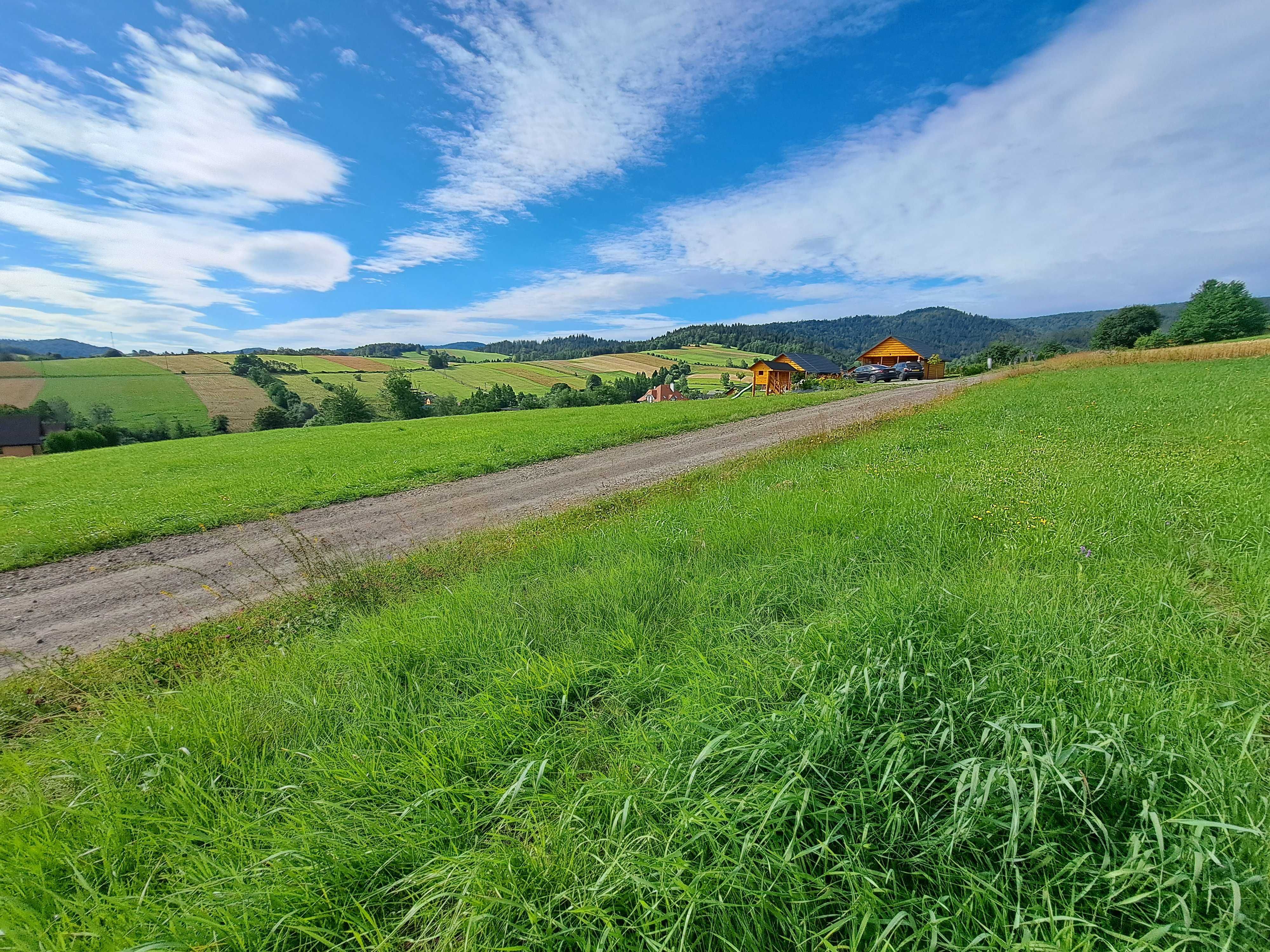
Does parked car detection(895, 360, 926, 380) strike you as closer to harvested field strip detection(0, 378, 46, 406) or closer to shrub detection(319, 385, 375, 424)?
shrub detection(319, 385, 375, 424)

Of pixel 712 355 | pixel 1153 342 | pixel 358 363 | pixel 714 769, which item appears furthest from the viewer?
pixel 712 355

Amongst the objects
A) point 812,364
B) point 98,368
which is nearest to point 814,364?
point 812,364

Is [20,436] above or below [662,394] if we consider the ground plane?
above

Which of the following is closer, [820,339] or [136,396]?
[136,396]

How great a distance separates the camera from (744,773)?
2.03 m

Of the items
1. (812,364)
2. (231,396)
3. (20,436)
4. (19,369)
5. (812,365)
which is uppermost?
(19,369)

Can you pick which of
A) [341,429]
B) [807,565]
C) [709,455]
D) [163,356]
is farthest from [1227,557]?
[163,356]

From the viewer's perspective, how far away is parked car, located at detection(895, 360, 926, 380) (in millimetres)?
45812

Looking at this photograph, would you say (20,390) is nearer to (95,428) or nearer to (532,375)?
(95,428)

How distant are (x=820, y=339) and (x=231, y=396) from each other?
151652mm

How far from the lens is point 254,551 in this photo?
25.5ft

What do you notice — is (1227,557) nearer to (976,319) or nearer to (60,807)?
(60,807)

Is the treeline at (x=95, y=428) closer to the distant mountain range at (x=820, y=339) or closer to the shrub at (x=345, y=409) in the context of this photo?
the shrub at (x=345, y=409)

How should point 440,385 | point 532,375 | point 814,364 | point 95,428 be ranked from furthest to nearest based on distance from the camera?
point 532,375
point 440,385
point 814,364
point 95,428
